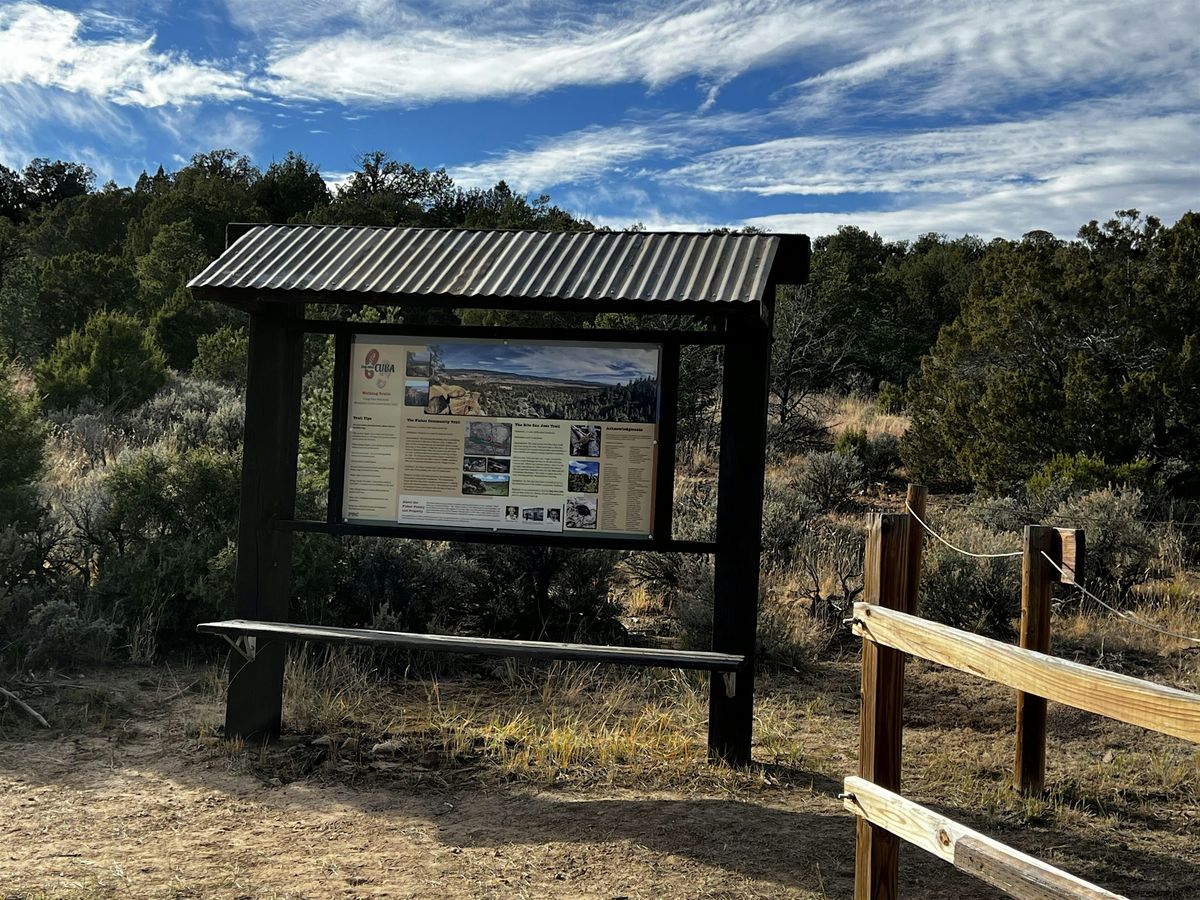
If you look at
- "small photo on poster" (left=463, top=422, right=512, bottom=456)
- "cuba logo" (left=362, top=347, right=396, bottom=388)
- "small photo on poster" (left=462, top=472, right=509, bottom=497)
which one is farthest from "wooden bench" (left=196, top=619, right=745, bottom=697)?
"cuba logo" (left=362, top=347, right=396, bottom=388)

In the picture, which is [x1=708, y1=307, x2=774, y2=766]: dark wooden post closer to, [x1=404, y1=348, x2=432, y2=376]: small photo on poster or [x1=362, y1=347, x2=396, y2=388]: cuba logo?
[x1=404, y1=348, x2=432, y2=376]: small photo on poster

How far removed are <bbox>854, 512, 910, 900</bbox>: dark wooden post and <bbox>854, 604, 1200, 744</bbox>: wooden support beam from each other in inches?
3.3

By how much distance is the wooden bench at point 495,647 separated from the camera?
516 centimetres

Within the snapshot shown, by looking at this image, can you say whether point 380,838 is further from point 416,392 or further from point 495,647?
point 416,392

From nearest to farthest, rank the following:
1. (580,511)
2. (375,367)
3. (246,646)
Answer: (580,511) < (246,646) < (375,367)

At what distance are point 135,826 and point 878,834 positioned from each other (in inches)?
121

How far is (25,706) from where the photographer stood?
6.06 m

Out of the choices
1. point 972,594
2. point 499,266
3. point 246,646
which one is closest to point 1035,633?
point 499,266

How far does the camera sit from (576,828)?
473 cm

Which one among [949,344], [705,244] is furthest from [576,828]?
[949,344]

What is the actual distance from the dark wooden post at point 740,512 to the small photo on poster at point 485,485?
3.61 ft

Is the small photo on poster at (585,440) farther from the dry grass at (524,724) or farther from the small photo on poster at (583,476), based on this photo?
the dry grass at (524,724)

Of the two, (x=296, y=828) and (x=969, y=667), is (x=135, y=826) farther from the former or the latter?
(x=969, y=667)

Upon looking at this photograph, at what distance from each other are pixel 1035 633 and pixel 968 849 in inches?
107
